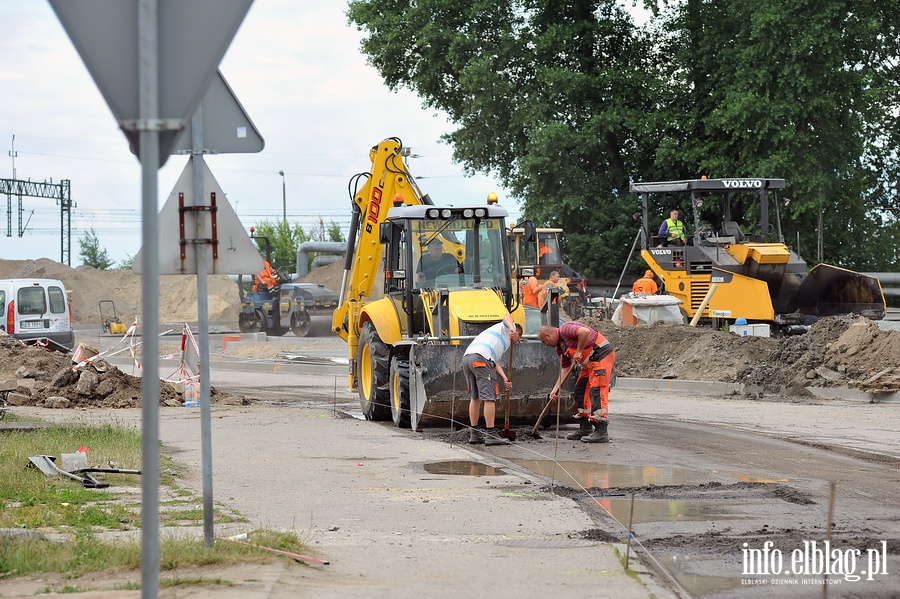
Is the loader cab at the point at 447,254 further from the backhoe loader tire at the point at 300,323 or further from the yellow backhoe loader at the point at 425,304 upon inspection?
the backhoe loader tire at the point at 300,323

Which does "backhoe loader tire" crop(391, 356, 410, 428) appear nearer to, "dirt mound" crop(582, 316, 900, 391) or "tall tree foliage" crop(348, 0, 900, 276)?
"dirt mound" crop(582, 316, 900, 391)

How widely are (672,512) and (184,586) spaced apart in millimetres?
3978

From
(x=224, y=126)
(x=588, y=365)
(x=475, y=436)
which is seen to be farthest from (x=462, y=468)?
(x=224, y=126)

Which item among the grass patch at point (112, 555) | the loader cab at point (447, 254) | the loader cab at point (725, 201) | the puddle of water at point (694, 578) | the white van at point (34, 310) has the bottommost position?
the puddle of water at point (694, 578)

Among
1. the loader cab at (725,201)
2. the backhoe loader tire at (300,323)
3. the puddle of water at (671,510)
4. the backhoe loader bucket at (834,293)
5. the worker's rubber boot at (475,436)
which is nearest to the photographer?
the puddle of water at (671,510)

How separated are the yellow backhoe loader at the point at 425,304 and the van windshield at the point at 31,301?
13.6 m

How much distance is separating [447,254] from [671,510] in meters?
7.35

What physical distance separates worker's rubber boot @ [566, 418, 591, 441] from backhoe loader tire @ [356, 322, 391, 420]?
3.03 meters

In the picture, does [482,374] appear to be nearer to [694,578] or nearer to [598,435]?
[598,435]

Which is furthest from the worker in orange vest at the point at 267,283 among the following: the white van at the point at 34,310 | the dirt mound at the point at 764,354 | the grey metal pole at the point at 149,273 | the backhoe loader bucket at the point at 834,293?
the grey metal pole at the point at 149,273

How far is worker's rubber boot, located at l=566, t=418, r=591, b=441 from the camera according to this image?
12688 millimetres

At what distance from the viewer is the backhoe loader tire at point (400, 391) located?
1414 cm

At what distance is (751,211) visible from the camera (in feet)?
106

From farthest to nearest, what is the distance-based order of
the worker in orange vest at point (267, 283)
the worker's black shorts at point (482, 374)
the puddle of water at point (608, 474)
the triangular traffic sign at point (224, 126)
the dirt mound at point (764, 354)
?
1. the worker in orange vest at point (267, 283)
2. the dirt mound at point (764, 354)
3. the worker's black shorts at point (482, 374)
4. the puddle of water at point (608, 474)
5. the triangular traffic sign at point (224, 126)
